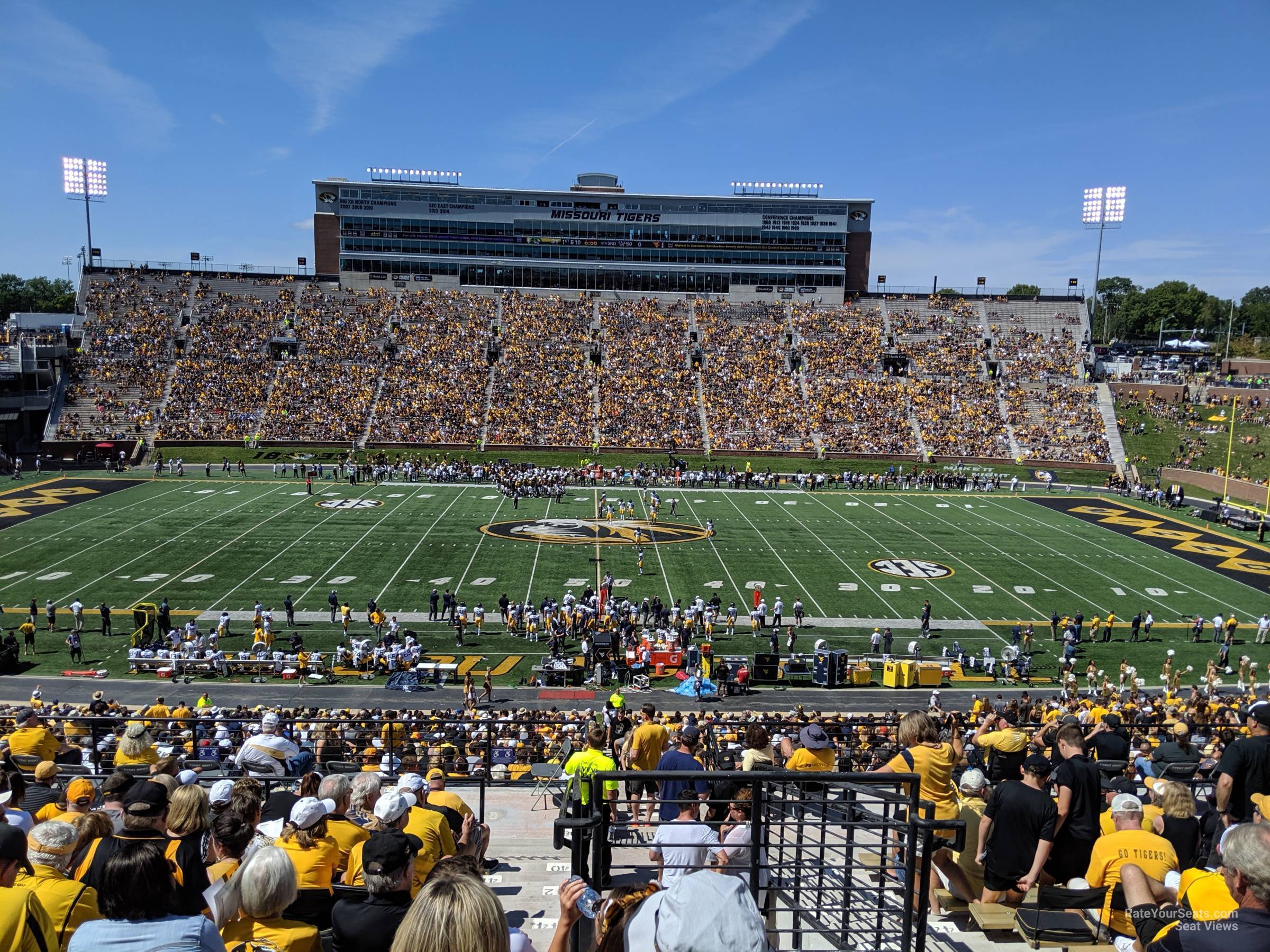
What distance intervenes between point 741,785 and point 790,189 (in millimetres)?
82285

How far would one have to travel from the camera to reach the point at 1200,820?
23.3ft

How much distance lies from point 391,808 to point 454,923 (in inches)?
98.7

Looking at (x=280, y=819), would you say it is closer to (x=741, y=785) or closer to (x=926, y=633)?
(x=741, y=785)

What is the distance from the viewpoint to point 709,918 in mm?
2824

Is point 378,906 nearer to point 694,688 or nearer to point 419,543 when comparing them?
point 694,688

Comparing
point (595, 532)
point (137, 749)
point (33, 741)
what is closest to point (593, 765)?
point (137, 749)

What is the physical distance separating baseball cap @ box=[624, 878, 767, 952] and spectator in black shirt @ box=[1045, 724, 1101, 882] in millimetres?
4444

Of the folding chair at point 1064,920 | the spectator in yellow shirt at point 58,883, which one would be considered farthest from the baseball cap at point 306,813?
the folding chair at point 1064,920

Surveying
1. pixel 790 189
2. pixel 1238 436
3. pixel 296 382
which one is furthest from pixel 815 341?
pixel 296 382

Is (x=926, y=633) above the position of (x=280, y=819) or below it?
below

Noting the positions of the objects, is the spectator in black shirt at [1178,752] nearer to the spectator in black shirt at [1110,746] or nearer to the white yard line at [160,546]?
the spectator in black shirt at [1110,746]

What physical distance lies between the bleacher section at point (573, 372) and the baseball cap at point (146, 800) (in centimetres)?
5323

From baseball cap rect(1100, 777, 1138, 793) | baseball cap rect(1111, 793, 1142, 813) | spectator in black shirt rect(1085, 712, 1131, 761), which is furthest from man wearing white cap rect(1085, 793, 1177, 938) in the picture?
spectator in black shirt rect(1085, 712, 1131, 761)

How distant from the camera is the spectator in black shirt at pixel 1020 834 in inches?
246
